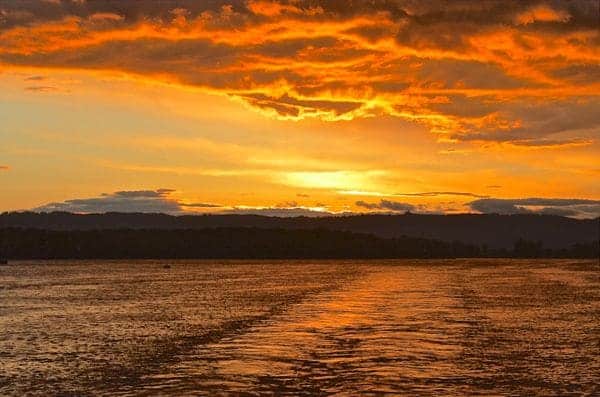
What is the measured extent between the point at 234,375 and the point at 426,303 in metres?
45.5

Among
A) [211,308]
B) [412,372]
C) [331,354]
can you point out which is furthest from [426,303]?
[412,372]

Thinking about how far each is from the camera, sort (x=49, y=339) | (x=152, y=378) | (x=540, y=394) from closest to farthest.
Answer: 1. (x=540, y=394)
2. (x=152, y=378)
3. (x=49, y=339)

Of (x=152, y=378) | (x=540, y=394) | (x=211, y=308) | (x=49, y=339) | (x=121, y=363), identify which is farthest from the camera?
(x=211, y=308)

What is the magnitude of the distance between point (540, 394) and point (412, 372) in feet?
20.4

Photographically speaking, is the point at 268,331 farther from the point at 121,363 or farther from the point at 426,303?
the point at 426,303

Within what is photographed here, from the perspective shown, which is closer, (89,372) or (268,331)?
(89,372)

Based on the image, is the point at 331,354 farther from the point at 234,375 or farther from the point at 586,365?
the point at 586,365

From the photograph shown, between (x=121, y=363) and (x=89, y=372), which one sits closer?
(x=89, y=372)

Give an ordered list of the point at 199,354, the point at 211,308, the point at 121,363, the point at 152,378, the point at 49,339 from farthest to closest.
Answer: the point at 211,308 → the point at 49,339 → the point at 199,354 → the point at 121,363 → the point at 152,378

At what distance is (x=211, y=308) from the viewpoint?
76.9 metres

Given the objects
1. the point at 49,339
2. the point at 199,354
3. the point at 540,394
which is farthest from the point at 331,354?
the point at 49,339

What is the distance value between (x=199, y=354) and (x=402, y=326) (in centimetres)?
1732

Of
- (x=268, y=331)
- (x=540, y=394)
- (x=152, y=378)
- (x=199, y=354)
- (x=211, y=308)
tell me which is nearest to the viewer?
(x=540, y=394)

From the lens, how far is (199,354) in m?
43.1
